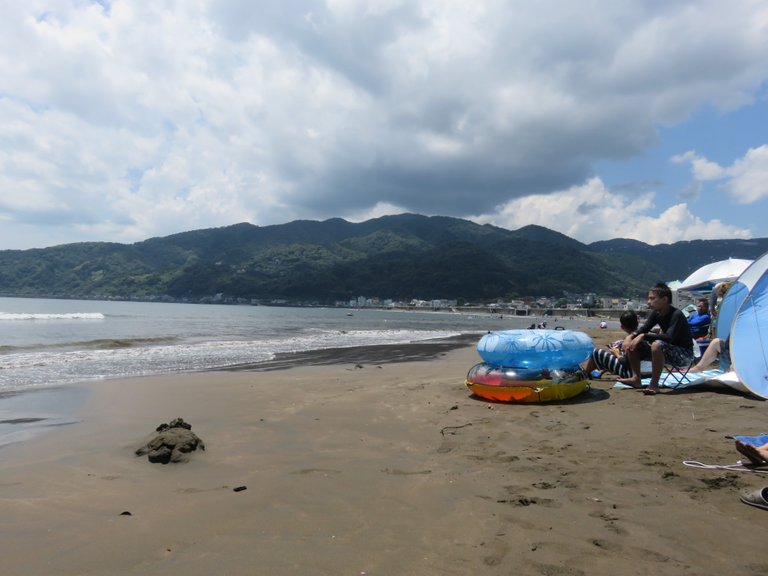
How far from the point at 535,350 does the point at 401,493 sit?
468 cm

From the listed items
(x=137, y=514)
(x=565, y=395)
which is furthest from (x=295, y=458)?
(x=565, y=395)

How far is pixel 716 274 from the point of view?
16.2 m

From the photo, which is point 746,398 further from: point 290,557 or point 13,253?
point 13,253

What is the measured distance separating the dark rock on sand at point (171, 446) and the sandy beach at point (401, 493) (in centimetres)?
14

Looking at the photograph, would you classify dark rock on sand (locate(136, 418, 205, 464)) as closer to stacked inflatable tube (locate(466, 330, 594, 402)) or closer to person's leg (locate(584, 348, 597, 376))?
stacked inflatable tube (locate(466, 330, 594, 402))

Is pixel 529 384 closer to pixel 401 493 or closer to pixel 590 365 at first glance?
pixel 590 365

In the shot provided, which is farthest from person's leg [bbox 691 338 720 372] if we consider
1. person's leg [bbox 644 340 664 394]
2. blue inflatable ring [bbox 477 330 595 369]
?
blue inflatable ring [bbox 477 330 595 369]

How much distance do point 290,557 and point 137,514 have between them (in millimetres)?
1550

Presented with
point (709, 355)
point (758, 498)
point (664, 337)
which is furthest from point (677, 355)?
point (758, 498)

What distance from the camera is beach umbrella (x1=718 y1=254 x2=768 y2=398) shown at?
629 centimetres

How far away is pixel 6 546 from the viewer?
305cm

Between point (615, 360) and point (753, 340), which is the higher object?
point (753, 340)

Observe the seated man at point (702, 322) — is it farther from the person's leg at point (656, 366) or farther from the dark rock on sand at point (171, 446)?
the dark rock on sand at point (171, 446)

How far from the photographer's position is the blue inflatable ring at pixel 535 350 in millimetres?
7836
